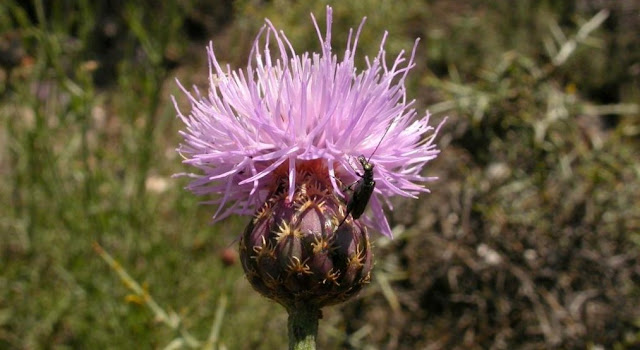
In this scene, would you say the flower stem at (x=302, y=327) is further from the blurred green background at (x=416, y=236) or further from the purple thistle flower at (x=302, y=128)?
the blurred green background at (x=416, y=236)

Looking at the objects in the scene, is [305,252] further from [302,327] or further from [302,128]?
[302,128]

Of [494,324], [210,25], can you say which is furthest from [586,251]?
[210,25]

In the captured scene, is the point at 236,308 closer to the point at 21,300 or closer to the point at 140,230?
the point at 140,230

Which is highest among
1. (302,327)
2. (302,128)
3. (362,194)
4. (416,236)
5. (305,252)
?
(302,128)

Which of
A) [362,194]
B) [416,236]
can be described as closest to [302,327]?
[362,194]

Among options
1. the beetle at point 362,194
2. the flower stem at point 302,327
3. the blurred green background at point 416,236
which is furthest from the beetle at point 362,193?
the blurred green background at point 416,236

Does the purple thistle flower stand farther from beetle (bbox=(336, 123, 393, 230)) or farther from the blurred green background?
the blurred green background
